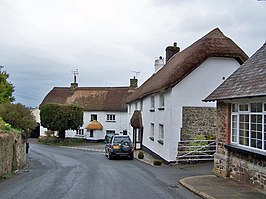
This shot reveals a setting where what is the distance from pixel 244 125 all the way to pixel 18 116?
1557cm

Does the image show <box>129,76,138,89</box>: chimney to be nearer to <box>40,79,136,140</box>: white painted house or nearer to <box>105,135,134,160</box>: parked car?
<box>40,79,136,140</box>: white painted house

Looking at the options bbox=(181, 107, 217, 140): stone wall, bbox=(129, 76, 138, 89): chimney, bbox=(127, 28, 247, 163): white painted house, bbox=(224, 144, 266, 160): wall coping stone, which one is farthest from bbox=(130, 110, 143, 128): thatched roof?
bbox=(129, 76, 138, 89): chimney

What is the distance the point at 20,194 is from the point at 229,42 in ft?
55.4

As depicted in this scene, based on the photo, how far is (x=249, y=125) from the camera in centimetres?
1308

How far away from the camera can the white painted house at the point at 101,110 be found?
5369 centimetres

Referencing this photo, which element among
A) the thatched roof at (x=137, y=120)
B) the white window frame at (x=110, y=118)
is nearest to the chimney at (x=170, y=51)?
the thatched roof at (x=137, y=120)

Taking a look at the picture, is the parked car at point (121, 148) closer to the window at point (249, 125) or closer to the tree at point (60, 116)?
the window at point (249, 125)

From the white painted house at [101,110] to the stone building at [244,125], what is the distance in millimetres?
35989

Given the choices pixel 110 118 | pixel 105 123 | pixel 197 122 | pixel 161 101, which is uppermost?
pixel 161 101

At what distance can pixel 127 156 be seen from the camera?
27.4 m

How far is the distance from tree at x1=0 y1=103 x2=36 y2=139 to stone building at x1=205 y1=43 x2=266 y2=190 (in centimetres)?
1343

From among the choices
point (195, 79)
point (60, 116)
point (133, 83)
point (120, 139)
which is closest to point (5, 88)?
point (60, 116)

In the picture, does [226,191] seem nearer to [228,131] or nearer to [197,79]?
[228,131]

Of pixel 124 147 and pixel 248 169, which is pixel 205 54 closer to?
pixel 124 147
